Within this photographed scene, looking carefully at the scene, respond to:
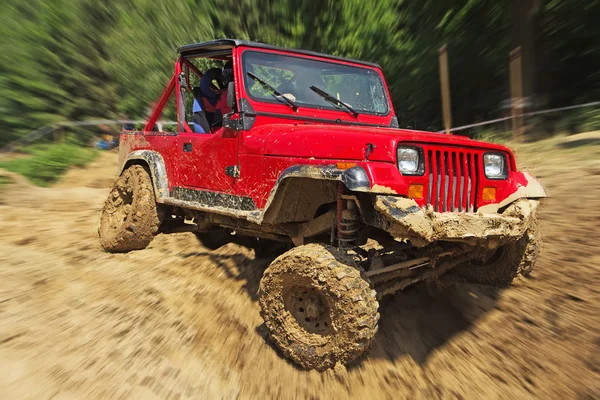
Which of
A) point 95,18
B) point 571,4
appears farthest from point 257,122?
point 95,18

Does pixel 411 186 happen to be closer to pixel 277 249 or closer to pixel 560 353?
pixel 560 353

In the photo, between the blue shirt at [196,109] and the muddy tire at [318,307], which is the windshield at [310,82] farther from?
the muddy tire at [318,307]

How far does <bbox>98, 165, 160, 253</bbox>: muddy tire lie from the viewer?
14.0 ft

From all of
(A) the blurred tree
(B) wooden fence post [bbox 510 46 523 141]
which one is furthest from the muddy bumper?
(A) the blurred tree

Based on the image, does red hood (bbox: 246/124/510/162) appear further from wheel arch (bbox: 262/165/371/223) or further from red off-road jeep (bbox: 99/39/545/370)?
wheel arch (bbox: 262/165/371/223)

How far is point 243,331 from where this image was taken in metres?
3.19

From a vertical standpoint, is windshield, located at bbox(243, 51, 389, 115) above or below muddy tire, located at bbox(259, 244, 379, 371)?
above

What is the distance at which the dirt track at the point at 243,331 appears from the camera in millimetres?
2531

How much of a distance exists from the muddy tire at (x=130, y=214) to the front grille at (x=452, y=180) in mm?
2676

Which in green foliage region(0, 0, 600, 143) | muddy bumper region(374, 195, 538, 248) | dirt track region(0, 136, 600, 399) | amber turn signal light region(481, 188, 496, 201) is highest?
green foliage region(0, 0, 600, 143)

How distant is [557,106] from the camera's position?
9.44m

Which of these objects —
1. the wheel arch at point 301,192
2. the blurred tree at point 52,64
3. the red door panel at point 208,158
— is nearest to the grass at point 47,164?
the blurred tree at point 52,64

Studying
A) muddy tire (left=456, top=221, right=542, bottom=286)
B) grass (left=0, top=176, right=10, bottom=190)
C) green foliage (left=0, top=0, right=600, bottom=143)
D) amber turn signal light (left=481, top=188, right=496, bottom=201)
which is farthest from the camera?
green foliage (left=0, top=0, right=600, bottom=143)

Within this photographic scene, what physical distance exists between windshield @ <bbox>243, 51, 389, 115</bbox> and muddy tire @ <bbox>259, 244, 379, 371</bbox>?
1.31 meters
